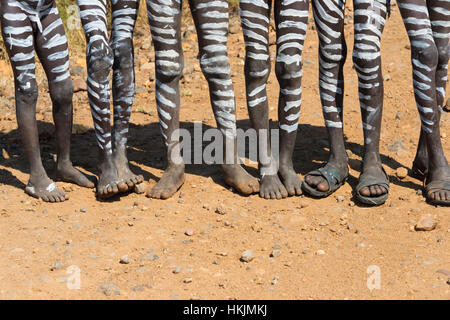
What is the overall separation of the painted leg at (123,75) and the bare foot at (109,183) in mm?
48

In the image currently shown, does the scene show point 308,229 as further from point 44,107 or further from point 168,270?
point 44,107

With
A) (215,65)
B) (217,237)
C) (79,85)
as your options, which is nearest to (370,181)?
(217,237)

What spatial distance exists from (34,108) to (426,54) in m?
2.59

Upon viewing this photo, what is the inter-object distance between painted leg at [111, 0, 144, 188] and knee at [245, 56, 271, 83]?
2.61ft

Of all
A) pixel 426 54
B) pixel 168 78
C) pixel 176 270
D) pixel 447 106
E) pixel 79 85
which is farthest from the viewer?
pixel 79 85

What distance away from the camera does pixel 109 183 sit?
17.2ft

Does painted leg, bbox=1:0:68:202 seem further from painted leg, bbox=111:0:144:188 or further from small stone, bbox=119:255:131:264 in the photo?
small stone, bbox=119:255:131:264

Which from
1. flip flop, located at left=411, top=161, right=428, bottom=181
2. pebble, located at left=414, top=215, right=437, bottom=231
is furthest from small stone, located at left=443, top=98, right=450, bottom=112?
pebble, located at left=414, top=215, right=437, bottom=231

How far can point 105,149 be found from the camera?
533 centimetres

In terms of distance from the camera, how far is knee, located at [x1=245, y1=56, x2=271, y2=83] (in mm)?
5168

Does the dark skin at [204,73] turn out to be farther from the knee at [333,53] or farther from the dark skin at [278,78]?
the knee at [333,53]

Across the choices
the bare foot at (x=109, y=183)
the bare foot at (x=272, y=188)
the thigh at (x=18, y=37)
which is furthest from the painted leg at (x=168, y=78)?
the thigh at (x=18, y=37)

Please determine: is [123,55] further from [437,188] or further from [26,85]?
[437,188]

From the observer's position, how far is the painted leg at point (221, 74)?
5074 millimetres
